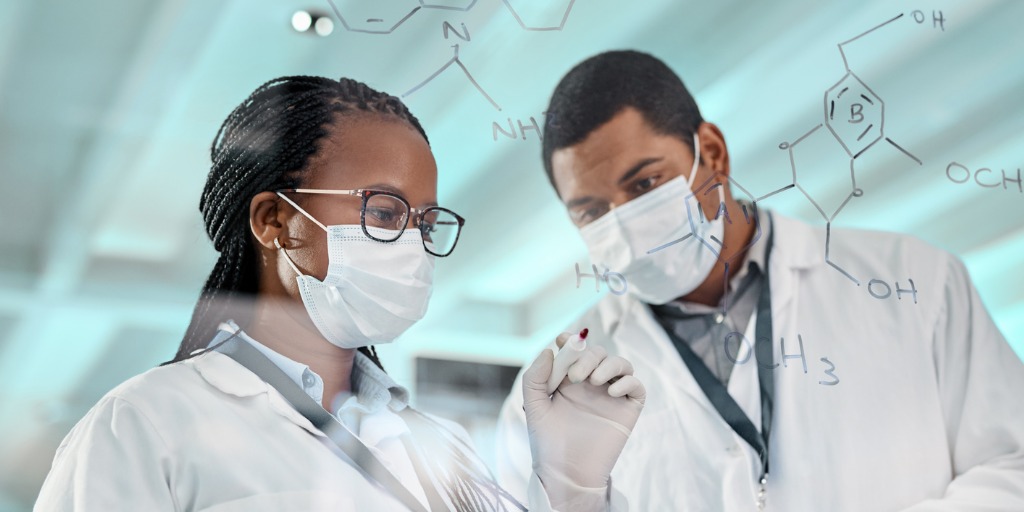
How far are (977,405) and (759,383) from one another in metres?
0.27

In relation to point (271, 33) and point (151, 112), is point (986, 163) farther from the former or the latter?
point (151, 112)

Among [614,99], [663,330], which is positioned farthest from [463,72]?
[663,330]

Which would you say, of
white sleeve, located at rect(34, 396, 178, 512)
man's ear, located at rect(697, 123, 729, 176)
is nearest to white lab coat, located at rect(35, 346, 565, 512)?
white sleeve, located at rect(34, 396, 178, 512)

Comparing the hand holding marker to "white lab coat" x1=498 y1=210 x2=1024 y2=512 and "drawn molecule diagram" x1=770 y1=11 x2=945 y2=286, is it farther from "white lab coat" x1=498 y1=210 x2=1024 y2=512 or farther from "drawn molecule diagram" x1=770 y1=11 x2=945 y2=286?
"drawn molecule diagram" x1=770 y1=11 x2=945 y2=286

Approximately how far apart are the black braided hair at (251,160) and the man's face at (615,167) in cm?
24

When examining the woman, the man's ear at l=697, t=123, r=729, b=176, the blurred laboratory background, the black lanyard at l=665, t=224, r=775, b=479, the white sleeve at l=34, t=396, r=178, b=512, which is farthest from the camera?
the man's ear at l=697, t=123, r=729, b=176

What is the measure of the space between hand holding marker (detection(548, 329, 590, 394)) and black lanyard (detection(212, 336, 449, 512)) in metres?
0.18

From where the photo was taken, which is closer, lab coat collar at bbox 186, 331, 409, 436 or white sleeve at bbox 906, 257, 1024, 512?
lab coat collar at bbox 186, 331, 409, 436

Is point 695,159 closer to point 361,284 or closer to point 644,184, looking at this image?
point 644,184

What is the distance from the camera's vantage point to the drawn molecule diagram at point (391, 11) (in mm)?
1203

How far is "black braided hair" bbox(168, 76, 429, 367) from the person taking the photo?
106 centimetres

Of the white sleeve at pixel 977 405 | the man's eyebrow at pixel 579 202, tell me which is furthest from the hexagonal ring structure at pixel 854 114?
the man's eyebrow at pixel 579 202

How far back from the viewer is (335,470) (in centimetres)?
98

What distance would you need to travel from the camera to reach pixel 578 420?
1.07 metres
